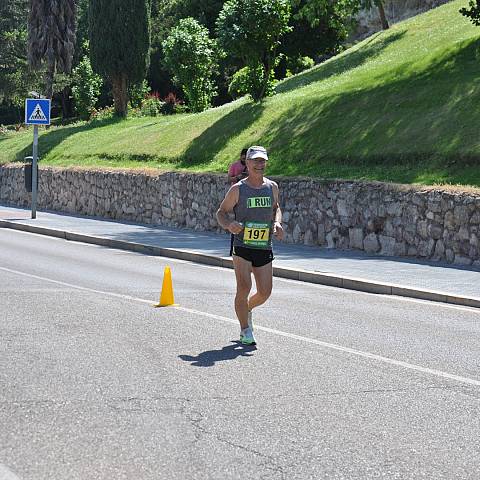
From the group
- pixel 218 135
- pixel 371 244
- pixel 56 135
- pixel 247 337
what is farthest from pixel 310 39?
pixel 247 337

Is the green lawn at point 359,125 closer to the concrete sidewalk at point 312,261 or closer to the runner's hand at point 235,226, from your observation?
the concrete sidewalk at point 312,261

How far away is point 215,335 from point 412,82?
67.3 ft

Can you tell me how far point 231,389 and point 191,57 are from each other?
4025 cm

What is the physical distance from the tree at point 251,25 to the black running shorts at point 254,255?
24.9m

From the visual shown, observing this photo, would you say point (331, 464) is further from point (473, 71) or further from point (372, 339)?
point (473, 71)

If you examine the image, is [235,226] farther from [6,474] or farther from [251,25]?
[251,25]

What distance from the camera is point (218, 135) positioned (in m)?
32.8

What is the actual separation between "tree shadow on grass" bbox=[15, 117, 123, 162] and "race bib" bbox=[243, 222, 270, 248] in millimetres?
35229

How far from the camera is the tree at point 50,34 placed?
55.2m

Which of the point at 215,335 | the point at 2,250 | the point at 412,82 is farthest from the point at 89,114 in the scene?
the point at 215,335

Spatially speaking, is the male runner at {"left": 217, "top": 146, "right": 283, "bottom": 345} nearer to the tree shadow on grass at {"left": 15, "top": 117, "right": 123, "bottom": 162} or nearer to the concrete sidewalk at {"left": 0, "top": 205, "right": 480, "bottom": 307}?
the concrete sidewalk at {"left": 0, "top": 205, "right": 480, "bottom": 307}

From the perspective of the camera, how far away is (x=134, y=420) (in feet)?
22.2

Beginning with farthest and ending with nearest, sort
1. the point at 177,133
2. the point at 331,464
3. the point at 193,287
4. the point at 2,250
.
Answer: the point at 177,133 → the point at 2,250 → the point at 193,287 → the point at 331,464

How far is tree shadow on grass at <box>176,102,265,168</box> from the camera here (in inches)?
1241
